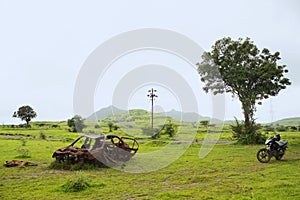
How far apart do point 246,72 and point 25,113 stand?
72.2 meters

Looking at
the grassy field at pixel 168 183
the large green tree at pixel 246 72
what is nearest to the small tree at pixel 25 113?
the large green tree at pixel 246 72

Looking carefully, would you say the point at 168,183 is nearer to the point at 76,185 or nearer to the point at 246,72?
the point at 76,185

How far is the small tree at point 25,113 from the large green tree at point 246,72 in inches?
2680

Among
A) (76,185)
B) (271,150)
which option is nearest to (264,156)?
(271,150)

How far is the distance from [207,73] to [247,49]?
4.56 meters

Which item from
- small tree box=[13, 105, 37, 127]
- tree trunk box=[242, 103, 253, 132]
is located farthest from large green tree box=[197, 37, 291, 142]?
small tree box=[13, 105, 37, 127]

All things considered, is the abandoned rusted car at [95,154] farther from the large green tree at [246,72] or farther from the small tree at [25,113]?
the small tree at [25,113]

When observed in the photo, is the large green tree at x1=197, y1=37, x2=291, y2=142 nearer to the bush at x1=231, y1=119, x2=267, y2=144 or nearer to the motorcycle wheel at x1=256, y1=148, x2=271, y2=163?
the bush at x1=231, y1=119, x2=267, y2=144

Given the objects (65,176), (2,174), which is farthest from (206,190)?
(2,174)

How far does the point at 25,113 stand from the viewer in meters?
80.7

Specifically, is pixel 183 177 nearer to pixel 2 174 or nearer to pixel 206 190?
pixel 206 190

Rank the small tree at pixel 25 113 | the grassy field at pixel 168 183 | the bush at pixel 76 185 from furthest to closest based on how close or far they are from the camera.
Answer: the small tree at pixel 25 113 < the bush at pixel 76 185 < the grassy field at pixel 168 183

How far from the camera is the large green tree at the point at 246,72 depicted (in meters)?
25.1

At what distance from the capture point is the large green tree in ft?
82.5
